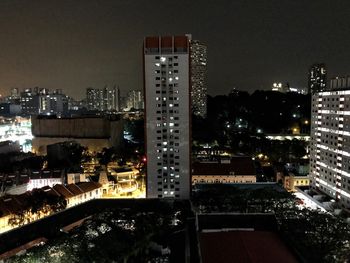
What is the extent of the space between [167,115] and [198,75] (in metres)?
36.6

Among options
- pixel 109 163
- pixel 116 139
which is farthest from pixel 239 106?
pixel 109 163

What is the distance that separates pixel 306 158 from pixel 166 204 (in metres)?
10.7

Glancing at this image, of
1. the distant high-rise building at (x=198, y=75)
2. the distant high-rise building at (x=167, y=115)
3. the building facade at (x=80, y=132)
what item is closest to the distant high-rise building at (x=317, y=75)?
the distant high-rise building at (x=198, y=75)

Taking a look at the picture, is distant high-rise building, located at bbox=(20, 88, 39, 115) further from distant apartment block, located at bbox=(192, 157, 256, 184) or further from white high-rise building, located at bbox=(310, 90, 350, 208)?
white high-rise building, located at bbox=(310, 90, 350, 208)

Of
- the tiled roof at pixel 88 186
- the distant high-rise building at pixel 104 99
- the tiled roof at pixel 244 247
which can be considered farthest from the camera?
the distant high-rise building at pixel 104 99

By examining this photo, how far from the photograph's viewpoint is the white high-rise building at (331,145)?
11.3 m

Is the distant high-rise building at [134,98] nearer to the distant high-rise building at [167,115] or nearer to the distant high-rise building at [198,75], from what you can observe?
the distant high-rise building at [198,75]

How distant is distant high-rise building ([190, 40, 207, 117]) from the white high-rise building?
2914 centimetres

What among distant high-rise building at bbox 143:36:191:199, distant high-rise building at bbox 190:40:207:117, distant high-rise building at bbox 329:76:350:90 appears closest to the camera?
distant high-rise building at bbox 143:36:191:199

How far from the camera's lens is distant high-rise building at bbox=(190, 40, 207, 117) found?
43750 millimetres

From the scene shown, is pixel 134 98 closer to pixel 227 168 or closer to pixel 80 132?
pixel 80 132

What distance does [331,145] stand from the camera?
12.2 meters

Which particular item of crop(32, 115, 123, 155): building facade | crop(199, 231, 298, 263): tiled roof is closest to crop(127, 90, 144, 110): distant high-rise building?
crop(32, 115, 123, 155): building facade

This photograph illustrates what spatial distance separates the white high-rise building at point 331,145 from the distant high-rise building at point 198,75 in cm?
2914
